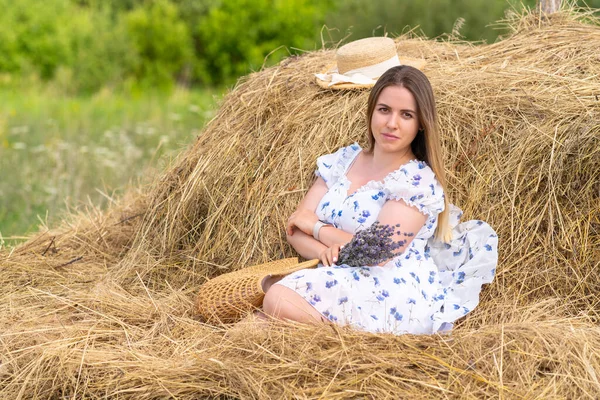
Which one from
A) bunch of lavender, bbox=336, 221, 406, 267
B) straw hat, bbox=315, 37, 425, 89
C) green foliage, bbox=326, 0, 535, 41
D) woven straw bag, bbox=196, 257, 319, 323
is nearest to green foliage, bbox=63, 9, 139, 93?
green foliage, bbox=326, 0, 535, 41

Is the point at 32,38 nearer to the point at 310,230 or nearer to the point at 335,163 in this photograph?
the point at 335,163

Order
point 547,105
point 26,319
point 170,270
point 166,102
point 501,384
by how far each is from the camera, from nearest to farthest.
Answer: point 501,384 → point 26,319 → point 547,105 → point 170,270 → point 166,102

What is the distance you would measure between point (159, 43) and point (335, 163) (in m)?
11.2

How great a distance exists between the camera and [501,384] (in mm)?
3008

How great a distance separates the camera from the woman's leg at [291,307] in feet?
11.5

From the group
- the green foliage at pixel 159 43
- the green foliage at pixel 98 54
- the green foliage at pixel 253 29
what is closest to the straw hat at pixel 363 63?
the green foliage at pixel 98 54

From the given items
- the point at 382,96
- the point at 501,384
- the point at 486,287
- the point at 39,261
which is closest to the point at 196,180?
the point at 39,261

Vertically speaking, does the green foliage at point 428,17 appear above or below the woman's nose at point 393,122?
below

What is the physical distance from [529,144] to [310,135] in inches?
46.8

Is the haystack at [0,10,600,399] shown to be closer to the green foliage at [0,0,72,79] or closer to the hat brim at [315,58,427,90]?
the hat brim at [315,58,427,90]

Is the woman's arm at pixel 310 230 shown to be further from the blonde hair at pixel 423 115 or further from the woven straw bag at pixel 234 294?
the blonde hair at pixel 423 115

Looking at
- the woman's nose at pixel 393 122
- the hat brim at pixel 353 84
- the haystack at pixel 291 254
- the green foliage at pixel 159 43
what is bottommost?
the green foliage at pixel 159 43

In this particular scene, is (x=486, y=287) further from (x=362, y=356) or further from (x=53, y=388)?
(x=53, y=388)

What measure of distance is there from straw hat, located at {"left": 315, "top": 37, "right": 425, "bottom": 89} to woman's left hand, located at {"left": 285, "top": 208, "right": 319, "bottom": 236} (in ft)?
3.28
